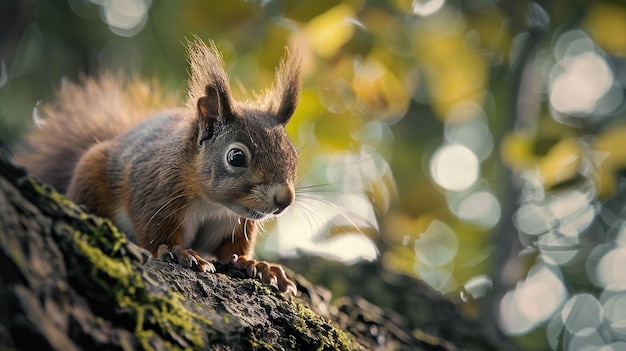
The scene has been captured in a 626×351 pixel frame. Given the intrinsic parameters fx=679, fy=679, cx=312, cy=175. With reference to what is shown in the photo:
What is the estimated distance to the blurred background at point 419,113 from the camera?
239 centimetres

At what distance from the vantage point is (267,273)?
1.93m

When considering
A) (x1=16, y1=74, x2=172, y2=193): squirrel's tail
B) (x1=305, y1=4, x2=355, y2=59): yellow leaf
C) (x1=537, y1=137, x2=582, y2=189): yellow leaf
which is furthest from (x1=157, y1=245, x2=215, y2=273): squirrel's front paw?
(x1=537, y1=137, x2=582, y2=189): yellow leaf

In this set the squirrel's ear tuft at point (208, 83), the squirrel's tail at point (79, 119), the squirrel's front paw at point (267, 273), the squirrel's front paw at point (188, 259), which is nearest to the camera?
the squirrel's front paw at point (188, 259)

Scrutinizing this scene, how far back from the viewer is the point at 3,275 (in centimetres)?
95

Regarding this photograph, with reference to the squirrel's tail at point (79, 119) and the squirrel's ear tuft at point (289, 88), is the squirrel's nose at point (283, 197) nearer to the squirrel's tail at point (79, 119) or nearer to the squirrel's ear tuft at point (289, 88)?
the squirrel's ear tuft at point (289, 88)

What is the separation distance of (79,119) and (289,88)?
1.15 metres

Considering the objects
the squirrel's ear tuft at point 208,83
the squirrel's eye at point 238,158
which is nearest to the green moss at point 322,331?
the squirrel's eye at point 238,158

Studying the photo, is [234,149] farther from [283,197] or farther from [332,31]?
[332,31]

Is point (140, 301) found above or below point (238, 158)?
below

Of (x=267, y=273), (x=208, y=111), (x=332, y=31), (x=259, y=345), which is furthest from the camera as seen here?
(x=332, y=31)

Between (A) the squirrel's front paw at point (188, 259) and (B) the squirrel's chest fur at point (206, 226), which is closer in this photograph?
(A) the squirrel's front paw at point (188, 259)

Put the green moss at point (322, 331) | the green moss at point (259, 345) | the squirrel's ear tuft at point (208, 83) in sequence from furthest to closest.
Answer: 1. the squirrel's ear tuft at point (208, 83)
2. the green moss at point (322, 331)
3. the green moss at point (259, 345)

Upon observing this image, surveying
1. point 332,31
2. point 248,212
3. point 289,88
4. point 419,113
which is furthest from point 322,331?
point 419,113

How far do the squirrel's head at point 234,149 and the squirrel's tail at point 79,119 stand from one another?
77 cm
